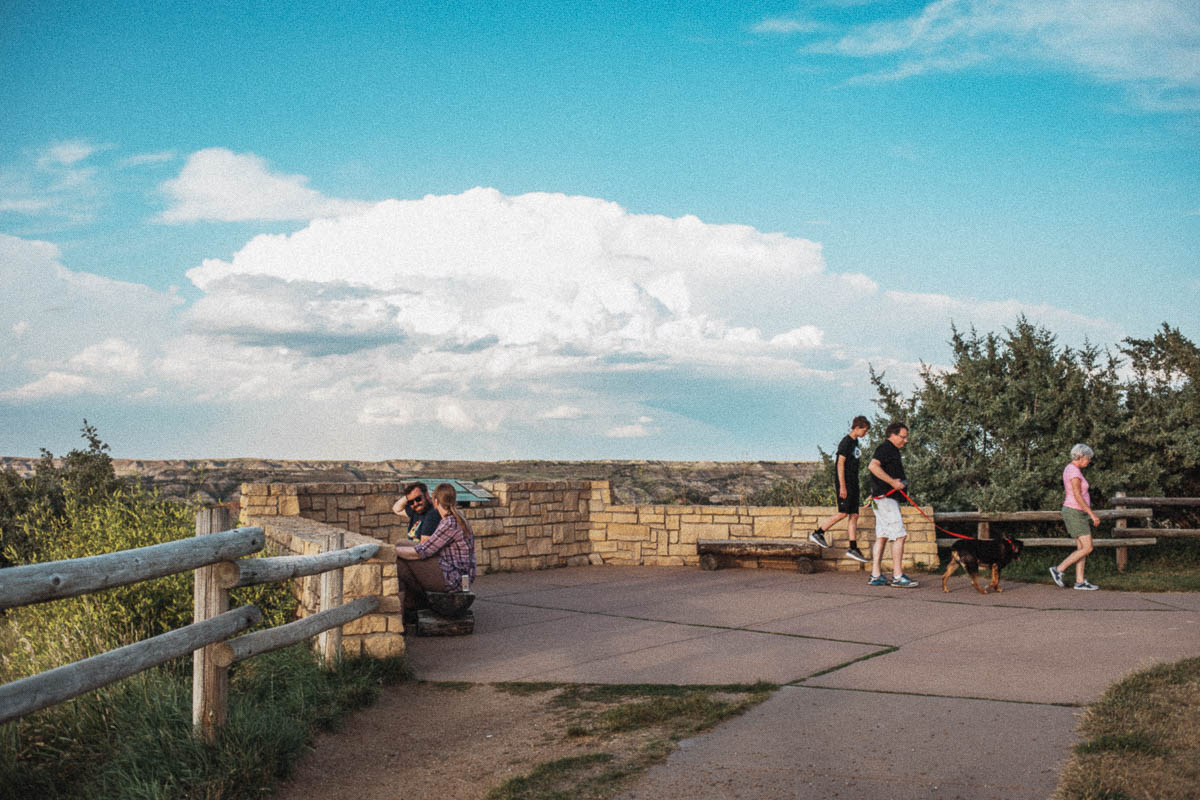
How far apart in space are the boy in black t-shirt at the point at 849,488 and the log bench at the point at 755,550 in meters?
0.20

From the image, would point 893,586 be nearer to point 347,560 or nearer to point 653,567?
point 653,567

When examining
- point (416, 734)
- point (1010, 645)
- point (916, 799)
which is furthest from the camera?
point (1010, 645)

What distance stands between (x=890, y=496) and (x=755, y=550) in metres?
2.31

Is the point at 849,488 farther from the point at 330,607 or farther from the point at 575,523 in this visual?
the point at 330,607

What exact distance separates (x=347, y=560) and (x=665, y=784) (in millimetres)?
3115

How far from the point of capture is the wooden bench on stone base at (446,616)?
28.8ft

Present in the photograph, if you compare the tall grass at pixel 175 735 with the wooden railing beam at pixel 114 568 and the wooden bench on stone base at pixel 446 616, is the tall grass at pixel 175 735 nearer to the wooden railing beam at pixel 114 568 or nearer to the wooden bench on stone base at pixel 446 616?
the wooden railing beam at pixel 114 568

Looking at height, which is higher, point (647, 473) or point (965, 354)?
point (965, 354)

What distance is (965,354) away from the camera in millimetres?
16391

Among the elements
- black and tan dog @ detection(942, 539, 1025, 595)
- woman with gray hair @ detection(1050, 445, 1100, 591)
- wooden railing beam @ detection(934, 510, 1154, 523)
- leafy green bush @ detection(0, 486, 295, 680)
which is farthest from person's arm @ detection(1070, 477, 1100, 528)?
leafy green bush @ detection(0, 486, 295, 680)

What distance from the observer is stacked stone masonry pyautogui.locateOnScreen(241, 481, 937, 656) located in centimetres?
1198

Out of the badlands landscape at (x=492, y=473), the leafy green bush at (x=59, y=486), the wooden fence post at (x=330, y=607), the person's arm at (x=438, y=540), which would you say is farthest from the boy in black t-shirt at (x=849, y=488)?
the leafy green bush at (x=59, y=486)

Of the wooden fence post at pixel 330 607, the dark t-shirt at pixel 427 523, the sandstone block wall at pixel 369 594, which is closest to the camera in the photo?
the wooden fence post at pixel 330 607

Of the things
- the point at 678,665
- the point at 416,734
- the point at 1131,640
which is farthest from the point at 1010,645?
the point at 416,734
